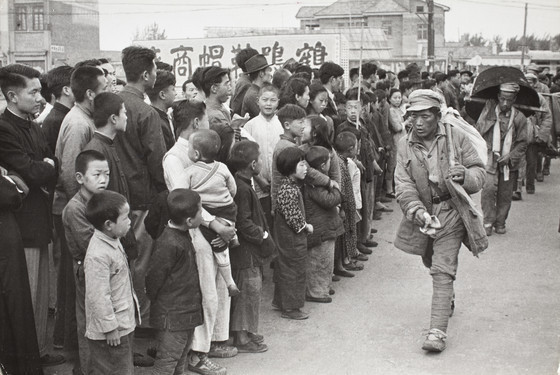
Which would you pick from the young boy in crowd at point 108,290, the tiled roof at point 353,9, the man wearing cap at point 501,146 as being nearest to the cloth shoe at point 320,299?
the young boy in crowd at point 108,290

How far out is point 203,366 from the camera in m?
4.79

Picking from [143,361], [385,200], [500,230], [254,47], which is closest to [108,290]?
[143,361]

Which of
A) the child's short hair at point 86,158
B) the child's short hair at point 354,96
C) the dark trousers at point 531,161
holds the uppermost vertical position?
the child's short hair at point 354,96

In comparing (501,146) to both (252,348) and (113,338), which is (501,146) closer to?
(252,348)

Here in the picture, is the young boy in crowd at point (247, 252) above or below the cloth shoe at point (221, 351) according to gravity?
above

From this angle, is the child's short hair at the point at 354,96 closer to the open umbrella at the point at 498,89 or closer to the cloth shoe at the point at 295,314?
the open umbrella at the point at 498,89

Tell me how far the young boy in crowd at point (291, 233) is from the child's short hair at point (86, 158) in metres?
2.02

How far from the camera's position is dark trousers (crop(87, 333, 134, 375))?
159 inches

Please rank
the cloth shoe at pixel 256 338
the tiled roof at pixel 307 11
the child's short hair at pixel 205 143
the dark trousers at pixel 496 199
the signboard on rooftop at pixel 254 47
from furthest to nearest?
the tiled roof at pixel 307 11 < the signboard on rooftop at pixel 254 47 < the dark trousers at pixel 496 199 < the cloth shoe at pixel 256 338 < the child's short hair at pixel 205 143

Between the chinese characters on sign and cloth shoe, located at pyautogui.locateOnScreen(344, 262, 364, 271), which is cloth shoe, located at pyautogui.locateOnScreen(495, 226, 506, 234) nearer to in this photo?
cloth shoe, located at pyautogui.locateOnScreen(344, 262, 364, 271)

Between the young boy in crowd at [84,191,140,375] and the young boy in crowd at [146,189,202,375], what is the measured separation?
320mm

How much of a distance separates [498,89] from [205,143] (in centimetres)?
536

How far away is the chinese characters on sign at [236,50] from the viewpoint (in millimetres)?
14719

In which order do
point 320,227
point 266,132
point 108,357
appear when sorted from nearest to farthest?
point 108,357 → point 320,227 → point 266,132
